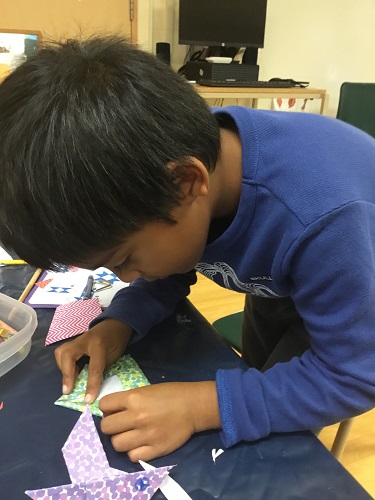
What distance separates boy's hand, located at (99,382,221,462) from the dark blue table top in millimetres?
11

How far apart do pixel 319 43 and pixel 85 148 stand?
118 inches

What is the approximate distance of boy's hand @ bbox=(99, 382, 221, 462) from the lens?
48cm

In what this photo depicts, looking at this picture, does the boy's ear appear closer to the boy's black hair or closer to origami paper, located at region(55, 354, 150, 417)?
the boy's black hair

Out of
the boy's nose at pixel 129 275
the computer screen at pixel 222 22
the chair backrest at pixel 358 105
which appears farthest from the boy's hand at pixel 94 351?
the computer screen at pixel 222 22

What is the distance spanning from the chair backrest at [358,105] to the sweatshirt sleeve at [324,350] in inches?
62.9

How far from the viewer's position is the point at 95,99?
41cm

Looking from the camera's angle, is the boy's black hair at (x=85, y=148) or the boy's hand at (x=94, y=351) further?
the boy's hand at (x=94, y=351)

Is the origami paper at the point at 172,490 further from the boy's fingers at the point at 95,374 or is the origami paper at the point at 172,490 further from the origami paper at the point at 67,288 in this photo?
the origami paper at the point at 67,288

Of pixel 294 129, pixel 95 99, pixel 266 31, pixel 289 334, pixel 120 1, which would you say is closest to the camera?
pixel 95 99

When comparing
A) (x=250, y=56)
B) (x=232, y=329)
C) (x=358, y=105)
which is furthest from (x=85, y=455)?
(x=250, y=56)

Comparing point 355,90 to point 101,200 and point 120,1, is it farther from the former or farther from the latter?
point 101,200

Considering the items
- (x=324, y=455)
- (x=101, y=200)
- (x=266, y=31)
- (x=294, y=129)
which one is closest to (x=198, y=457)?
(x=324, y=455)

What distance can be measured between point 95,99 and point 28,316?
0.36m

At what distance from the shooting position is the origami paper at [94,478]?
1.40ft
